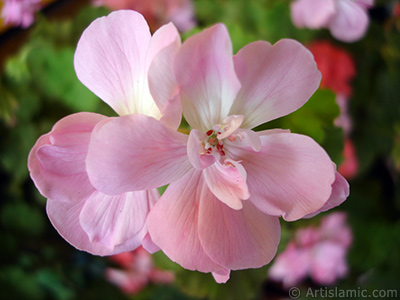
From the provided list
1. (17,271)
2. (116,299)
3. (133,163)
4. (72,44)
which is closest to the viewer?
(133,163)

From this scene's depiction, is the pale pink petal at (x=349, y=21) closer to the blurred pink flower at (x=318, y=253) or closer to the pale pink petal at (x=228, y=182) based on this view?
the pale pink petal at (x=228, y=182)

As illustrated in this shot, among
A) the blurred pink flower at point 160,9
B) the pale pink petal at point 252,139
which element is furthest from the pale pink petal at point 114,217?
the blurred pink flower at point 160,9

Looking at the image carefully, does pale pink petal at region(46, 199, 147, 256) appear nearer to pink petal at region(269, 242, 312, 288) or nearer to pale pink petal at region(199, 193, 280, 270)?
pale pink petal at region(199, 193, 280, 270)

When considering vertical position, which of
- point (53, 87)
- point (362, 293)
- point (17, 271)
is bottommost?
point (362, 293)

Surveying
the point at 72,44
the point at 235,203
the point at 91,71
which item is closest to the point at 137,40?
the point at 91,71

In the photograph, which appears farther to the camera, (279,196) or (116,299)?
(116,299)

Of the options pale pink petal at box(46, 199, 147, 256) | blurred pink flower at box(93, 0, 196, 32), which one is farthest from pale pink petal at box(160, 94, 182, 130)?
blurred pink flower at box(93, 0, 196, 32)

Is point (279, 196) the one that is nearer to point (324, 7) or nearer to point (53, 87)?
point (324, 7)

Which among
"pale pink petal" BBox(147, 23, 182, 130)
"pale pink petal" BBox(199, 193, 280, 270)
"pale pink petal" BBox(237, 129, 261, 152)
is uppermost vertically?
"pale pink petal" BBox(147, 23, 182, 130)
